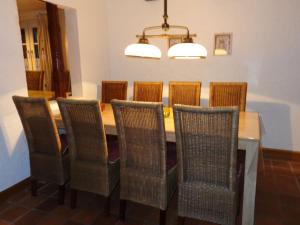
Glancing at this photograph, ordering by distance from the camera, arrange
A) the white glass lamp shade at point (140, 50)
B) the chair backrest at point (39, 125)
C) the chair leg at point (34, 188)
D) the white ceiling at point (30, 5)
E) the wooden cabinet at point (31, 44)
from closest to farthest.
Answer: the chair backrest at point (39, 125)
the white glass lamp shade at point (140, 50)
the chair leg at point (34, 188)
the white ceiling at point (30, 5)
the wooden cabinet at point (31, 44)

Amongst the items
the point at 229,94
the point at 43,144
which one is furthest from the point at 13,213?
the point at 229,94

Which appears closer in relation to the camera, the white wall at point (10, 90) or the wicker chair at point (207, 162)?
the wicker chair at point (207, 162)

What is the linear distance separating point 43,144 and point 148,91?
139 centimetres

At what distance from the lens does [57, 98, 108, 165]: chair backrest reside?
1.76 meters

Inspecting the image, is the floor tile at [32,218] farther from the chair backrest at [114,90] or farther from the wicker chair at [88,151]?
the chair backrest at [114,90]

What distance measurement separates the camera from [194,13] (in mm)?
3193

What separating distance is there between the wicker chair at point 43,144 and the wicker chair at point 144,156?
0.59 metres

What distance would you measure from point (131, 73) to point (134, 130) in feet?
6.85

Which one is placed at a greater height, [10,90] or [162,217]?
[10,90]

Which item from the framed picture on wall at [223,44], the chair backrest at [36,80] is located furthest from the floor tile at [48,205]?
the framed picture on wall at [223,44]

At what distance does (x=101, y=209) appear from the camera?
6.93 feet

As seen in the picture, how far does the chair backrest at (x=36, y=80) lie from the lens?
3289mm

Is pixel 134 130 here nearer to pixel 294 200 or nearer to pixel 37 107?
pixel 37 107

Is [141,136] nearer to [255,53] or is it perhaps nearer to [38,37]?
[255,53]
